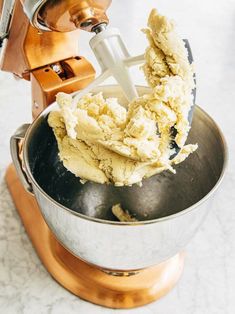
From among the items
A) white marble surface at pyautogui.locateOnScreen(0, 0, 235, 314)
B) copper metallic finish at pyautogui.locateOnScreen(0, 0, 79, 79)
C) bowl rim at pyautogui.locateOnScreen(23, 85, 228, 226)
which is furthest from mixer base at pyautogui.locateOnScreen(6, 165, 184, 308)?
copper metallic finish at pyautogui.locateOnScreen(0, 0, 79, 79)

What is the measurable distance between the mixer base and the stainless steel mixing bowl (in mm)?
63

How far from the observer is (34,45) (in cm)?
68

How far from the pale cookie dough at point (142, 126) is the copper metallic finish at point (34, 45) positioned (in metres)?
0.11

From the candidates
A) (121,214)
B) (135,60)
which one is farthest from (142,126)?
(121,214)

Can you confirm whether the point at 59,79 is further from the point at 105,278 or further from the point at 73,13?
the point at 105,278

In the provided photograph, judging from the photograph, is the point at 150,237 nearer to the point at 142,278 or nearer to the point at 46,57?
the point at 142,278

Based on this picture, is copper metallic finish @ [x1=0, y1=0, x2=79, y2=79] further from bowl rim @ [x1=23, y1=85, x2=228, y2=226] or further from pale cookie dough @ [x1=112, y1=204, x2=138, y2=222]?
pale cookie dough @ [x1=112, y1=204, x2=138, y2=222]

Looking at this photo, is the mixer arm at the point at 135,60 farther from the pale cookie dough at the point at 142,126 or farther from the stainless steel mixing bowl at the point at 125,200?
the stainless steel mixing bowl at the point at 125,200

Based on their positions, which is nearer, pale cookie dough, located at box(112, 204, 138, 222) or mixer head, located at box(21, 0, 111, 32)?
mixer head, located at box(21, 0, 111, 32)

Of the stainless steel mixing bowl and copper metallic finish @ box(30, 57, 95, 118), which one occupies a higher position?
copper metallic finish @ box(30, 57, 95, 118)

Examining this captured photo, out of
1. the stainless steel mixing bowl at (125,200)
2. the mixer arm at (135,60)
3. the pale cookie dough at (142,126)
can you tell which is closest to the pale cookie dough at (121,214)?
the stainless steel mixing bowl at (125,200)

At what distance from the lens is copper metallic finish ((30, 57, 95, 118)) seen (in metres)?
0.66

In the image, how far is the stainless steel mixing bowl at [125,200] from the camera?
53cm

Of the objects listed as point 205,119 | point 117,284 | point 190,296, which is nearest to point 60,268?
point 117,284
